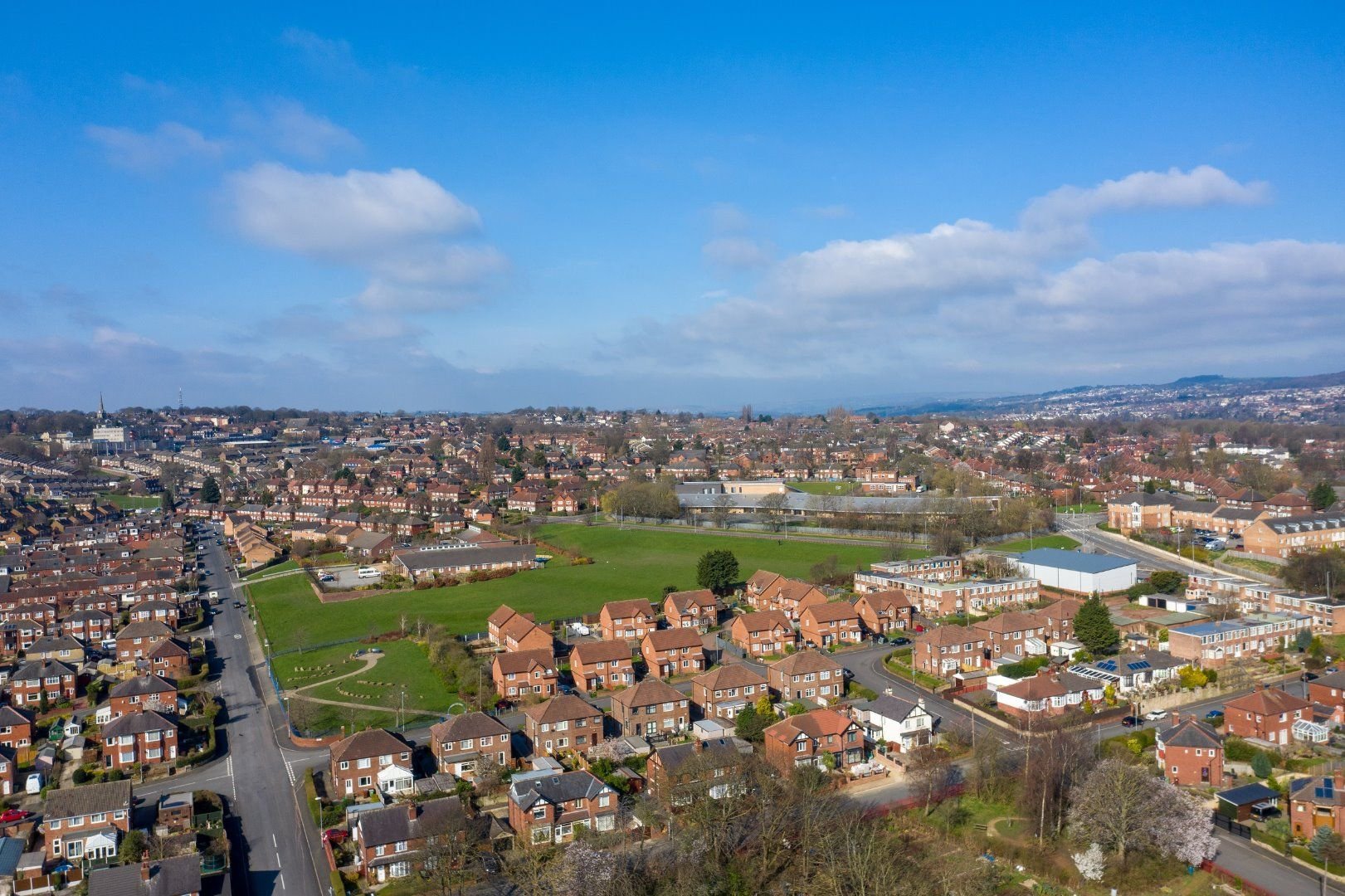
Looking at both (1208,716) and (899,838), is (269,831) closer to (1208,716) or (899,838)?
(899,838)

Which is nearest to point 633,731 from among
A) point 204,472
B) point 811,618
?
point 811,618

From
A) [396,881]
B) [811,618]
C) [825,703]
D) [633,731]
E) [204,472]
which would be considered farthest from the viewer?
[204,472]

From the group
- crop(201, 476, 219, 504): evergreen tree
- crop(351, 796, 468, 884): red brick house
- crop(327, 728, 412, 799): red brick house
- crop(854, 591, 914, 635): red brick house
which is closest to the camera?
crop(351, 796, 468, 884): red brick house

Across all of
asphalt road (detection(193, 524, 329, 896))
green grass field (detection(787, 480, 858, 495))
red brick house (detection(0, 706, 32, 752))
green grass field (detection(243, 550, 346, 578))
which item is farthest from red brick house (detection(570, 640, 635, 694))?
green grass field (detection(787, 480, 858, 495))

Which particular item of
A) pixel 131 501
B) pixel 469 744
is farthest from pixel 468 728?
pixel 131 501

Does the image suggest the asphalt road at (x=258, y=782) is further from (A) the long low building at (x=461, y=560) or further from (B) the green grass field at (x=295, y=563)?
(B) the green grass field at (x=295, y=563)

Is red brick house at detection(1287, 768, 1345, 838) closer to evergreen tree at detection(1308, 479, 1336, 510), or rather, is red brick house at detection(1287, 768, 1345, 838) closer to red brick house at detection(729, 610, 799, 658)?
red brick house at detection(729, 610, 799, 658)

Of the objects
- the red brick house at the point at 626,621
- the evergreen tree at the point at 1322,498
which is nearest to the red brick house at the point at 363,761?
the red brick house at the point at 626,621
